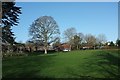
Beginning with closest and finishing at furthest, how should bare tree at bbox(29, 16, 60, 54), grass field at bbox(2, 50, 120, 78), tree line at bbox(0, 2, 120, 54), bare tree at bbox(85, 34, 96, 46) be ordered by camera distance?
grass field at bbox(2, 50, 120, 78) < tree line at bbox(0, 2, 120, 54) < bare tree at bbox(29, 16, 60, 54) < bare tree at bbox(85, 34, 96, 46)

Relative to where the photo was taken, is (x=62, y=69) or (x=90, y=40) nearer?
(x=62, y=69)

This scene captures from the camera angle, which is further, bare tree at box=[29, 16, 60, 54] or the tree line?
bare tree at box=[29, 16, 60, 54]

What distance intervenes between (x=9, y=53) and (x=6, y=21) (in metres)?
5.02

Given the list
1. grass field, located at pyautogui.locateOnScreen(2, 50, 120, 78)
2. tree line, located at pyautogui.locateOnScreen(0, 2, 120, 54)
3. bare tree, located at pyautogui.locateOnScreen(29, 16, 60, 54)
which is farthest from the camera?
bare tree, located at pyautogui.locateOnScreen(29, 16, 60, 54)

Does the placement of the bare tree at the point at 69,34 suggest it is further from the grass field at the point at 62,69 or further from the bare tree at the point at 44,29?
the grass field at the point at 62,69

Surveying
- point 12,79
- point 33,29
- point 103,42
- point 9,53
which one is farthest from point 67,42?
point 12,79

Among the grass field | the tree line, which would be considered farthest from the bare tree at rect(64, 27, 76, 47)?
the grass field

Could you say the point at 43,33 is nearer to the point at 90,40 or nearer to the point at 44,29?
the point at 44,29

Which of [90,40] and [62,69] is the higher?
[90,40]

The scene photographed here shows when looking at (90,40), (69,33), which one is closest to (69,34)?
(69,33)

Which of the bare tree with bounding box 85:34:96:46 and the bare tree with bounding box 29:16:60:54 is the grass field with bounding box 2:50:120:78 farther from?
the bare tree with bounding box 85:34:96:46

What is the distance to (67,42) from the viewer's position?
82.3 m

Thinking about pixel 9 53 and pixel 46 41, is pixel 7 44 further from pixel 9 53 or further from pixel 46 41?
pixel 46 41

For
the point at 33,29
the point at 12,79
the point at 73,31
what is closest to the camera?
the point at 12,79
